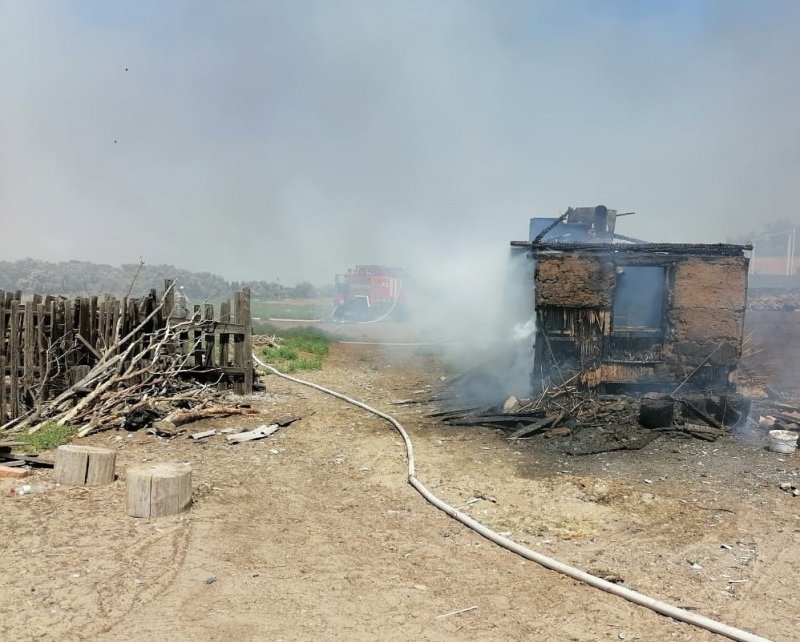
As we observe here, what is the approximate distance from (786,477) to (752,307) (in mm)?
11875

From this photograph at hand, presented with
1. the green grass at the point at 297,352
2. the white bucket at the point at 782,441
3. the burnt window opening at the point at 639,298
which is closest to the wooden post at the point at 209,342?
the green grass at the point at 297,352

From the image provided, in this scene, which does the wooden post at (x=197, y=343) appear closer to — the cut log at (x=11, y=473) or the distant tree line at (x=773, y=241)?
the cut log at (x=11, y=473)

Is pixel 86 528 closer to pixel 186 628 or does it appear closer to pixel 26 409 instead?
pixel 186 628

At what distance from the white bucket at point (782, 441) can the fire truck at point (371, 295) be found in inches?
1044

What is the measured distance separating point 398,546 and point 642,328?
266 inches

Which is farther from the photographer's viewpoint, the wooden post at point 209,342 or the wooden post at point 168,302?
the wooden post at point 209,342

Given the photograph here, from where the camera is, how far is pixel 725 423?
29.3 feet

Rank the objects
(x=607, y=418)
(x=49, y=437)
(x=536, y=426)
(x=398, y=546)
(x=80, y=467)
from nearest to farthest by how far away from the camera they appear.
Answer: (x=398, y=546)
(x=80, y=467)
(x=49, y=437)
(x=536, y=426)
(x=607, y=418)

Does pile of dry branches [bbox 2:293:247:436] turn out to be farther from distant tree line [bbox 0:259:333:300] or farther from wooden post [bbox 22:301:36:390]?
distant tree line [bbox 0:259:333:300]

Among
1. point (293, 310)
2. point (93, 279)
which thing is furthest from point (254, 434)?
point (93, 279)

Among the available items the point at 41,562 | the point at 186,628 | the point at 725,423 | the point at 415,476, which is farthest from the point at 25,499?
the point at 725,423

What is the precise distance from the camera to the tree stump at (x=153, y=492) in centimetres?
525

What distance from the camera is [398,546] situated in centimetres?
507

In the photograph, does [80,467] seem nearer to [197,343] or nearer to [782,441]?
[197,343]
